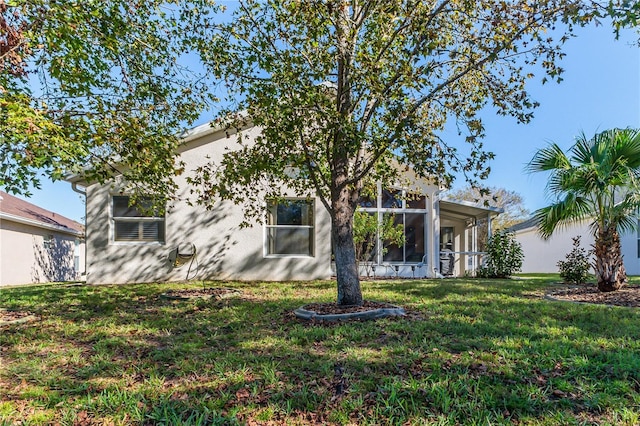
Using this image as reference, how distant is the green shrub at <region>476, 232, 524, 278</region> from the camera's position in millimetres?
12344

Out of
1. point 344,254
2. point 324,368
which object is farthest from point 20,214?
point 324,368

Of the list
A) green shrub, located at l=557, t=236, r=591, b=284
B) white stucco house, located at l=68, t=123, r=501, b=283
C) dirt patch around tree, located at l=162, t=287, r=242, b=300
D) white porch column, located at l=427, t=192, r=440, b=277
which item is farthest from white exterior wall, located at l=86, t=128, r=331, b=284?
green shrub, located at l=557, t=236, r=591, b=284

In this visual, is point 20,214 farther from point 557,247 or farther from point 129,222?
point 557,247

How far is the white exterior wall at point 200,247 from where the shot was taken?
9.76m

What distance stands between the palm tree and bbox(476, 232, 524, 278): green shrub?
4.55 m

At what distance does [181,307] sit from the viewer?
246 inches

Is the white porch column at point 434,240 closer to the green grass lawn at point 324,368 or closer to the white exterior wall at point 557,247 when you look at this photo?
the green grass lawn at point 324,368

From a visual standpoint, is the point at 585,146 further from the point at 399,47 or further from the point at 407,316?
the point at 407,316

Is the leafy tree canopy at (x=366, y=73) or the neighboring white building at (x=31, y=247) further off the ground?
the leafy tree canopy at (x=366, y=73)

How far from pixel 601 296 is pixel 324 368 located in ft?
21.4

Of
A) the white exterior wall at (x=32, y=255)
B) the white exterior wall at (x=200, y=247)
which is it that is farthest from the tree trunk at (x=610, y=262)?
the white exterior wall at (x=32, y=255)

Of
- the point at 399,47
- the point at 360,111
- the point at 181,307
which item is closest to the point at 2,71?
the point at 181,307

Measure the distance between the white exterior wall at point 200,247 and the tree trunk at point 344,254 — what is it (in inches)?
183

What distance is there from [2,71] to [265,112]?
414cm
